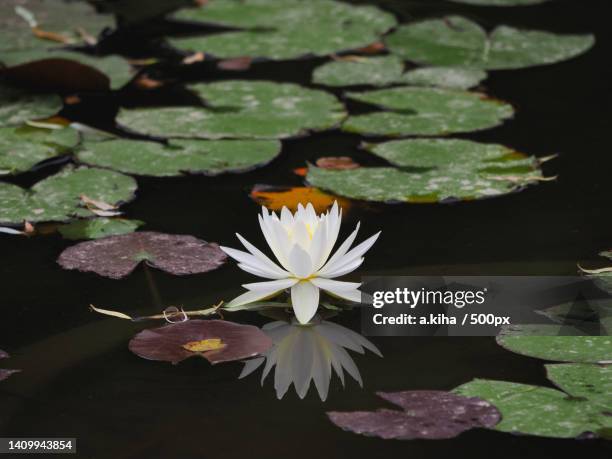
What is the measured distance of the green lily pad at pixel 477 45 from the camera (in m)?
3.58

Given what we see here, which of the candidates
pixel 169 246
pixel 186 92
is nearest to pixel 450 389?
pixel 169 246

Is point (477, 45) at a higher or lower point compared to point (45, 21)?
higher

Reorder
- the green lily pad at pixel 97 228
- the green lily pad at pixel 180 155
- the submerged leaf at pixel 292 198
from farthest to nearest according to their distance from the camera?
the green lily pad at pixel 180 155
the submerged leaf at pixel 292 198
the green lily pad at pixel 97 228

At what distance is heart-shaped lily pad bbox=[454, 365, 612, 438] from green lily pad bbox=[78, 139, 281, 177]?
1195 millimetres

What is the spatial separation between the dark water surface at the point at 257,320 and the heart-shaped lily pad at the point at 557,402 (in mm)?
23

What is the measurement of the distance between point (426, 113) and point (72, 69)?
1.12m

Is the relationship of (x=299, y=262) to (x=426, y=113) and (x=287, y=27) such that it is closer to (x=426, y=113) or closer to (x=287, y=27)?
(x=426, y=113)

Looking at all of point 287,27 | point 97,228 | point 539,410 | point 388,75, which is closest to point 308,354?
point 539,410

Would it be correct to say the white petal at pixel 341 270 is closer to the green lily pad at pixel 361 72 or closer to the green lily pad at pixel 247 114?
the green lily pad at pixel 247 114

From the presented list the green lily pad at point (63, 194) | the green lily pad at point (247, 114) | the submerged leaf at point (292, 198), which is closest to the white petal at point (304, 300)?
the submerged leaf at point (292, 198)

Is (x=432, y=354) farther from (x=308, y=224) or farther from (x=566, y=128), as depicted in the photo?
(x=566, y=128)

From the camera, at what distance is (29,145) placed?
2.77 meters

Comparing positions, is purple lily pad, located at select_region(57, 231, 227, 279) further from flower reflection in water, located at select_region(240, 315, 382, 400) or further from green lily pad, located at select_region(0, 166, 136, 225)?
flower reflection in water, located at select_region(240, 315, 382, 400)

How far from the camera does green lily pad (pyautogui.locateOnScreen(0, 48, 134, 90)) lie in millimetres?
3125
